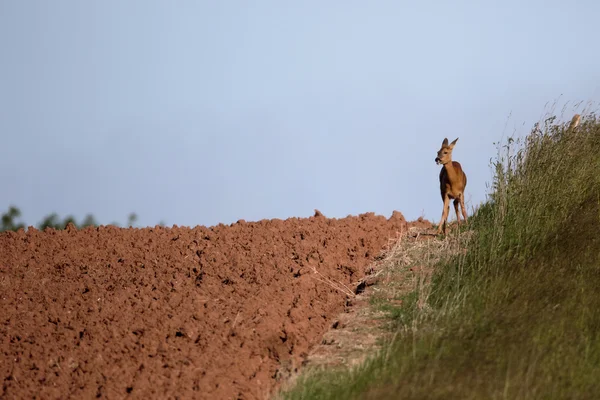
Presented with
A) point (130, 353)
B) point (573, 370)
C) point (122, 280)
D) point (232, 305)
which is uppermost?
point (122, 280)

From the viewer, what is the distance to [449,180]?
1252cm

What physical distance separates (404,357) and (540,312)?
1764mm

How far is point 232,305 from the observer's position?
9.36 metres

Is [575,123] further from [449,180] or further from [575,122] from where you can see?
[449,180]

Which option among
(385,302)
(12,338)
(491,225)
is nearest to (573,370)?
(385,302)

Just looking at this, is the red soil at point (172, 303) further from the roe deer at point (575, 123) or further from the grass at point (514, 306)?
the roe deer at point (575, 123)

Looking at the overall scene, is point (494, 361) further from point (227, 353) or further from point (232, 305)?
point (232, 305)

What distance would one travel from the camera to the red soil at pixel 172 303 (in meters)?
7.83

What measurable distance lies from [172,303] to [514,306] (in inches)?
154

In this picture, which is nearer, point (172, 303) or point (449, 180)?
point (172, 303)

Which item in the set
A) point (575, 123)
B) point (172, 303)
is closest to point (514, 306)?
point (172, 303)

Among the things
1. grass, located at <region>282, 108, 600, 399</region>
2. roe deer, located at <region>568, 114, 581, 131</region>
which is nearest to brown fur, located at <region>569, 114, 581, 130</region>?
roe deer, located at <region>568, 114, 581, 131</region>

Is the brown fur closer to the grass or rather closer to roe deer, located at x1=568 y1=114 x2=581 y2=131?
roe deer, located at x1=568 y1=114 x2=581 y2=131

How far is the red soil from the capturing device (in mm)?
7828
